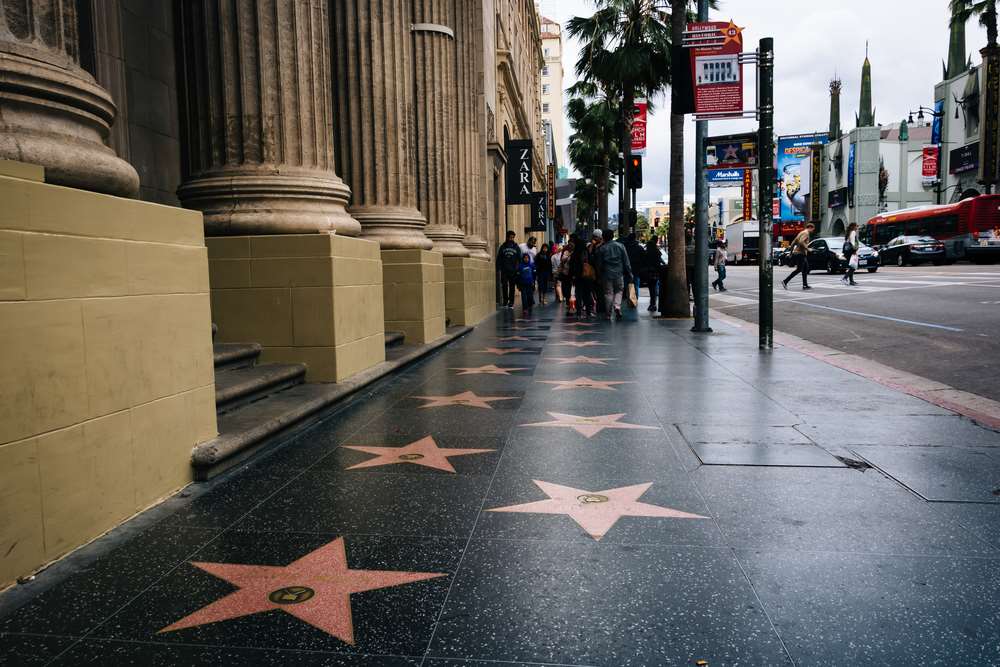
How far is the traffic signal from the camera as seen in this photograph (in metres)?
24.7

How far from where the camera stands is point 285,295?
618 centimetres

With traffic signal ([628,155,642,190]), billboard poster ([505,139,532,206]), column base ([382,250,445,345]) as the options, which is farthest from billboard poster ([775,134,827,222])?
column base ([382,250,445,345])

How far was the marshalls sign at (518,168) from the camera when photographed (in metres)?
26.3

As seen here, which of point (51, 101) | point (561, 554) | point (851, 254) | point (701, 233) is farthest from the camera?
point (851, 254)

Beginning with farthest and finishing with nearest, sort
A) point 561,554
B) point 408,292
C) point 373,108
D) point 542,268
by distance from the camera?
point 542,268, point 408,292, point 373,108, point 561,554

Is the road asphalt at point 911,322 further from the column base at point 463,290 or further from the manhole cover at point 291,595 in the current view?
the manhole cover at point 291,595

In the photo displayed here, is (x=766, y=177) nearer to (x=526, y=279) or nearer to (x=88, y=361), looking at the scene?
(x=88, y=361)

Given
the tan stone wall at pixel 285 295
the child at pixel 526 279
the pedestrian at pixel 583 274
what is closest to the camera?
the tan stone wall at pixel 285 295

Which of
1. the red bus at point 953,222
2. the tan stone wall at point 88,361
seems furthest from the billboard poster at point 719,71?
the red bus at point 953,222

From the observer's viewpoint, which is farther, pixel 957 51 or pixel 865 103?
pixel 865 103

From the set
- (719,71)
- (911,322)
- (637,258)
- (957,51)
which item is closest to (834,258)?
(637,258)

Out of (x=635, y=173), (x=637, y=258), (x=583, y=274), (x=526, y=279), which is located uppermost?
(x=635, y=173)

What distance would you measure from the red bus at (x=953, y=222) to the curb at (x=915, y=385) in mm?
35992

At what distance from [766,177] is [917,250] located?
115 feet
